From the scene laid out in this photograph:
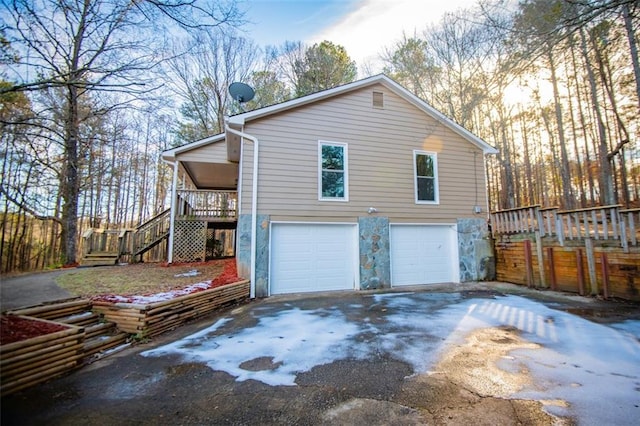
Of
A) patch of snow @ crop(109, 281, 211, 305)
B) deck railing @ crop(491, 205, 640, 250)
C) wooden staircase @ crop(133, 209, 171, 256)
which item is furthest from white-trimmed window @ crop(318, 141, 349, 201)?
wooden staircase @ crop(133, 209, 171, 256)

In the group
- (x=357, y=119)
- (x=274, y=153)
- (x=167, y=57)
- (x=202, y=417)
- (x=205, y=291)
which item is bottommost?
(x=202, y=417)

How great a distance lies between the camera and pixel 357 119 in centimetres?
799

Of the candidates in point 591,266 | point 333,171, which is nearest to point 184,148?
point 333,171

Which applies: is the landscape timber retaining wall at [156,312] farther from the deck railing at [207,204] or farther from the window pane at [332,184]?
the deck railing at [207,204]

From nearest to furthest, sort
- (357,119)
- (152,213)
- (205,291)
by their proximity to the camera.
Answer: (205,291), (357,119), (152,213)

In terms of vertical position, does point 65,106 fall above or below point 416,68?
below

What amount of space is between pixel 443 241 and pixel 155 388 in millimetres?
7885

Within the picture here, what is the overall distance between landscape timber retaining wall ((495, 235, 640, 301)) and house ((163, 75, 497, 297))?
2.39ft

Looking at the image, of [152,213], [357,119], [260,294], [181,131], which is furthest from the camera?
[152,213]

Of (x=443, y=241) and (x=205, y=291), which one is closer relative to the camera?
(x=205, y=291)

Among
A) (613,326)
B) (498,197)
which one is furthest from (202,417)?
(498,197)

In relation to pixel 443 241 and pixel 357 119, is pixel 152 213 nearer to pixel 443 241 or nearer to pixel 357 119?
pixel 357 119

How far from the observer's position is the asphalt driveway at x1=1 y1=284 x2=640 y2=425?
2.17m

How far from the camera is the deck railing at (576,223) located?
5863mm
